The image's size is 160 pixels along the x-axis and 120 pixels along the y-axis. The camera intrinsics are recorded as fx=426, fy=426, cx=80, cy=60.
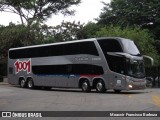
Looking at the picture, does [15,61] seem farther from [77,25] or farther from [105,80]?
A: [77,25]

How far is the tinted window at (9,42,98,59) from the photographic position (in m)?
30.9

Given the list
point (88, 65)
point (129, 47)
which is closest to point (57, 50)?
point (88, 65)

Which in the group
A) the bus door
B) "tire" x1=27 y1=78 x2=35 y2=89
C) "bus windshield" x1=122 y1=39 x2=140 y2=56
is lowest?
"tire" x1=27 y1=78 x2=35 y2=89

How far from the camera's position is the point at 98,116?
554 inches

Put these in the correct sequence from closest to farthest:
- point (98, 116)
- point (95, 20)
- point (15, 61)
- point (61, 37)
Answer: point (98, 116) → point (15, 61) → point (61, 37) → point (95, 20)

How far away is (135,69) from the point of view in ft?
96.7

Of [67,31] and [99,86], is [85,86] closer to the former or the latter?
[99,86]

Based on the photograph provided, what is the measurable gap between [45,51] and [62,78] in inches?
126

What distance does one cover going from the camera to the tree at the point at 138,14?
56.8m

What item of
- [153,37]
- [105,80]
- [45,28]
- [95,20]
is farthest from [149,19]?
[105,80]

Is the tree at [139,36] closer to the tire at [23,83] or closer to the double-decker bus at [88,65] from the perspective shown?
the tire at [23,83]

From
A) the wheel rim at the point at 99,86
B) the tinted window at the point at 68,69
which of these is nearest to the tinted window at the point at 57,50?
the tinted window at the point at 68,69

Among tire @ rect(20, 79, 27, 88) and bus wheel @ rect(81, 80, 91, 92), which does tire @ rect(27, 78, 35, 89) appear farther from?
bus wheel @ rect(81, 80, 91, 92)

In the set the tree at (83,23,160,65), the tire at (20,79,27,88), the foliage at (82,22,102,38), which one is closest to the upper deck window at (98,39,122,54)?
the tire at (20,79,27,88)
